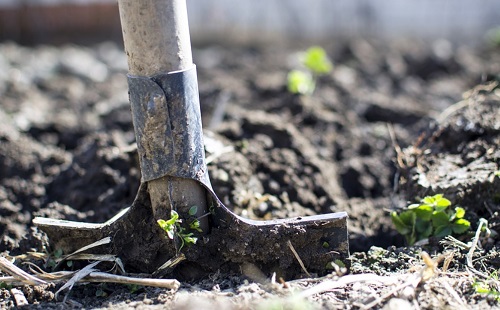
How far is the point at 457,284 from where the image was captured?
202cm

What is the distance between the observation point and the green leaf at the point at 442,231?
92.7 inches

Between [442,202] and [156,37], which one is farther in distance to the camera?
[442,202]

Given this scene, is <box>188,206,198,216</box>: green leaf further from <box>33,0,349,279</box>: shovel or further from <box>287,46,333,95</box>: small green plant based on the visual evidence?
<box>287,46,333,95</box>: small green plant

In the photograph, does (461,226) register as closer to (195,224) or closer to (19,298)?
(195,224)

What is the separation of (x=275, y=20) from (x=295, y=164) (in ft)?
22.9

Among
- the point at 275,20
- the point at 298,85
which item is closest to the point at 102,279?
the point at 298,85

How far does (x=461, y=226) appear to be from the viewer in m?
2.34

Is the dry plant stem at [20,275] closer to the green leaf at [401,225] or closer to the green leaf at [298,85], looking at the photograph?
the green leaf at [401,225]

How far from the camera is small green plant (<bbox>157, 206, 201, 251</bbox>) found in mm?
2051

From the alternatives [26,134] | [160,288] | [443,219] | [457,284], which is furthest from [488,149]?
[26,134]

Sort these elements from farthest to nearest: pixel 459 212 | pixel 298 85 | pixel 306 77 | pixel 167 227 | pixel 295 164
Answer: pixel 306 77, pixel 298 85, pixel 295 164, pixel 459 212, pixel 167 227

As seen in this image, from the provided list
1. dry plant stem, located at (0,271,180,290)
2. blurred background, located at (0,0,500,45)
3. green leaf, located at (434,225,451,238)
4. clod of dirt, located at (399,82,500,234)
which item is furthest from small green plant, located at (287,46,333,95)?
blurred background, located at (0,0,500,45)

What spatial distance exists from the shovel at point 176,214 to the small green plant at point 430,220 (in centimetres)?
38

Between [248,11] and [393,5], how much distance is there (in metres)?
2.43
